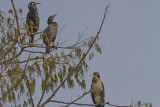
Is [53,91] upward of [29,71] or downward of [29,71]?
downward

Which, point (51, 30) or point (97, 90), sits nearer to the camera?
point (97, 90)

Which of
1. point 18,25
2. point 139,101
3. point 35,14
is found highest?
point 35,14

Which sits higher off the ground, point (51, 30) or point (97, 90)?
point (51, 30)

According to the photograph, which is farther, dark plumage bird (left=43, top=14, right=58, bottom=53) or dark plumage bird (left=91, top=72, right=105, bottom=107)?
dark plumage bird (left=43, top=14, right=58, bottom=53)

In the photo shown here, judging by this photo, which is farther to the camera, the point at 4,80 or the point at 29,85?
the point at 4,80

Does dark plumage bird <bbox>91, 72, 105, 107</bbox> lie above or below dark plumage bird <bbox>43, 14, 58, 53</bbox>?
below

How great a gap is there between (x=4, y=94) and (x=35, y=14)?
11.7 feet

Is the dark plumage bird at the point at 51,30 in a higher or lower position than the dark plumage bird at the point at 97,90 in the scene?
higher

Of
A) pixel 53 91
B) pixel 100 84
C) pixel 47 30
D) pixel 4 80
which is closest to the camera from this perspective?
pixel 53 91

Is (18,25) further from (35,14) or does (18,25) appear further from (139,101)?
(35,14)

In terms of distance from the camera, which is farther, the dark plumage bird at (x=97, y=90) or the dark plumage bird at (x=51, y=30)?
the dark plumage bird at (x=51, y=30)

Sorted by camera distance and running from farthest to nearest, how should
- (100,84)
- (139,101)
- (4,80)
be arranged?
(100,84) → (4,80) → (139,101)

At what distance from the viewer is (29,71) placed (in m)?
3.64

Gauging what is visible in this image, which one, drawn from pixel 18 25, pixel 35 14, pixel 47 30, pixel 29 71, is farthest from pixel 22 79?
pixel 35 14
